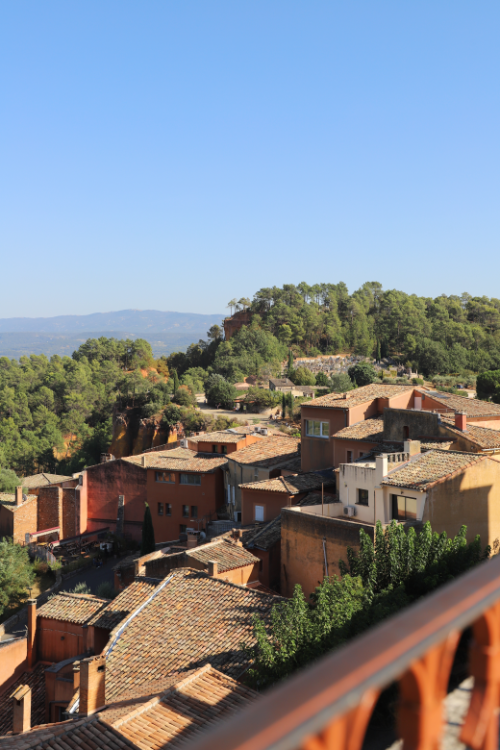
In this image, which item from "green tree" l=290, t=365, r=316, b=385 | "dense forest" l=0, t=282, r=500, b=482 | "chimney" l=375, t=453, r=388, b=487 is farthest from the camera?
"green tree" l=290, t=365, r=316, b=385

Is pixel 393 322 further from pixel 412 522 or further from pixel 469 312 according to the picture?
pixel 412 522

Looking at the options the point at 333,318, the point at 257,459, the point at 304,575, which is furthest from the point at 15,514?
the point at 333,318

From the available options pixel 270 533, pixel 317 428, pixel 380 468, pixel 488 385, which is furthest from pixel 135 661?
pixel 488 385

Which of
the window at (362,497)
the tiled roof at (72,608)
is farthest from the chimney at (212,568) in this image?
the window at (362,497)

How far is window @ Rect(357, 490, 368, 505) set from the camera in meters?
15.6

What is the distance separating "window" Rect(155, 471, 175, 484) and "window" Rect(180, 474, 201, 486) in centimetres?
55

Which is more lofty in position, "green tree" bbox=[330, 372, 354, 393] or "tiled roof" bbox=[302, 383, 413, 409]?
"tiled roof" bbox=[302, 383, 413, 409]

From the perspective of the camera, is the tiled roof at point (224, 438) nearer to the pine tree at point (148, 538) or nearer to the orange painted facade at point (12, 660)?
the pine tree at point (148, 538)

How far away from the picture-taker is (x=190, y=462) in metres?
27.5

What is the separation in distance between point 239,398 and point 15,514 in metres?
Answer: 23.1

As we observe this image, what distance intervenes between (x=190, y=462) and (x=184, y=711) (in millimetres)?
18596

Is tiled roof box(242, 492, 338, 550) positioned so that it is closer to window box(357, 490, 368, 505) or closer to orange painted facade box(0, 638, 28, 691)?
window box(357, 490, 368, 505)

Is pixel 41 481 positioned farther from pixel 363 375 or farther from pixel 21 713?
pixel 21 713

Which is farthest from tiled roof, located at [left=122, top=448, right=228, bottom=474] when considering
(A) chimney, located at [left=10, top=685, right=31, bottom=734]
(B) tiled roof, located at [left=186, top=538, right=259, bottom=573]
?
(A) chimney, located at [left=10, top=685, right=31, bottom=734]
